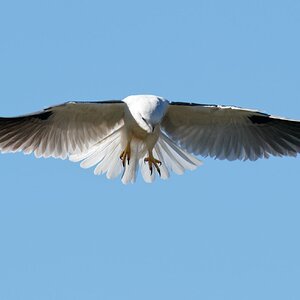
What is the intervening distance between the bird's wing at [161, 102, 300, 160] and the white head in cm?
69

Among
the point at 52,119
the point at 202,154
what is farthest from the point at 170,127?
the point at 52,119

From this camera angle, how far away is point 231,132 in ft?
47.0

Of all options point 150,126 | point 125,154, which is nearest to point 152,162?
point 125,154

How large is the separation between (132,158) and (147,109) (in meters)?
1.07

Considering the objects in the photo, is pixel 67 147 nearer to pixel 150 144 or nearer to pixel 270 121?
pixel 150 144

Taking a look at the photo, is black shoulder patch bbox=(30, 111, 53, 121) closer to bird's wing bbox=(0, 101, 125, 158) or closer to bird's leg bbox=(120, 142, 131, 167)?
bird's wing bbox=(0, 101, 125, 158)

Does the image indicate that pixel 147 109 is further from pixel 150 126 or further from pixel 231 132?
pixel 231 132

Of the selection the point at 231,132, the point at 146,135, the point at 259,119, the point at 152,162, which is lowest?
the point at 152,162

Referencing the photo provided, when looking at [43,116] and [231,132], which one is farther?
[231,132]

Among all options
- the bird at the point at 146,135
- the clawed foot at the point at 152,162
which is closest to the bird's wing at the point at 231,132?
the bird at the point at 146,135

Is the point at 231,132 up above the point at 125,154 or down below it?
above

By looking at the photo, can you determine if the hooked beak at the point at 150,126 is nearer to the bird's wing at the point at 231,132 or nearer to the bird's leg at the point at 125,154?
the bird's leg at the point at 125,154

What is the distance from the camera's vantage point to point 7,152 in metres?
13.5

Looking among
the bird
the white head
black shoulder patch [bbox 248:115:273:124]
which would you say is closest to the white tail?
the bird
